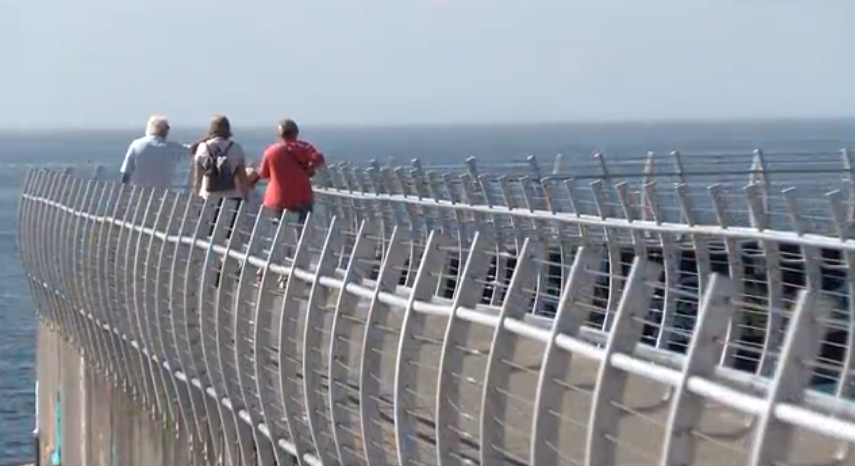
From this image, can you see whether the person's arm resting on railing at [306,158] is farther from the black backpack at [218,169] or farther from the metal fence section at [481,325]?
the metal fence section at [481,325]

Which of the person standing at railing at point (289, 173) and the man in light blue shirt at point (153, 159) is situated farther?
the man in light blue shirt at point (153, 159)

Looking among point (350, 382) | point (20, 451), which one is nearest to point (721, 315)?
point (350, 382)

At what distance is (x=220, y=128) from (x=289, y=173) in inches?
30.4

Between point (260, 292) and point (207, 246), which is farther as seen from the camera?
point (207, 246)

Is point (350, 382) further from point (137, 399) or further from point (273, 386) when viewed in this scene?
point (137, 399)

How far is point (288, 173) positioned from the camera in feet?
41.2

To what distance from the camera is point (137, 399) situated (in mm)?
10820

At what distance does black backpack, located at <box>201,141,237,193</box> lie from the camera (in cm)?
1279

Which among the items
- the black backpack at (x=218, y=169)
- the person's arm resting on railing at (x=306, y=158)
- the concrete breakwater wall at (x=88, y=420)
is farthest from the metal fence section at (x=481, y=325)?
the black backpack at (x=218, y=169)

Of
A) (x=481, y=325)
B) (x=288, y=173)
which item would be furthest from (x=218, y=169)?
(x=481, y=325)

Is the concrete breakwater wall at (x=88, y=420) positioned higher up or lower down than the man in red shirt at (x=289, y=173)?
lower down

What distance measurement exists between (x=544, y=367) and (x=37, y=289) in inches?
448

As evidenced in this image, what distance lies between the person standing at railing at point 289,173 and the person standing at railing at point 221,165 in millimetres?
264

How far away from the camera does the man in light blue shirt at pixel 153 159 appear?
13898mm
